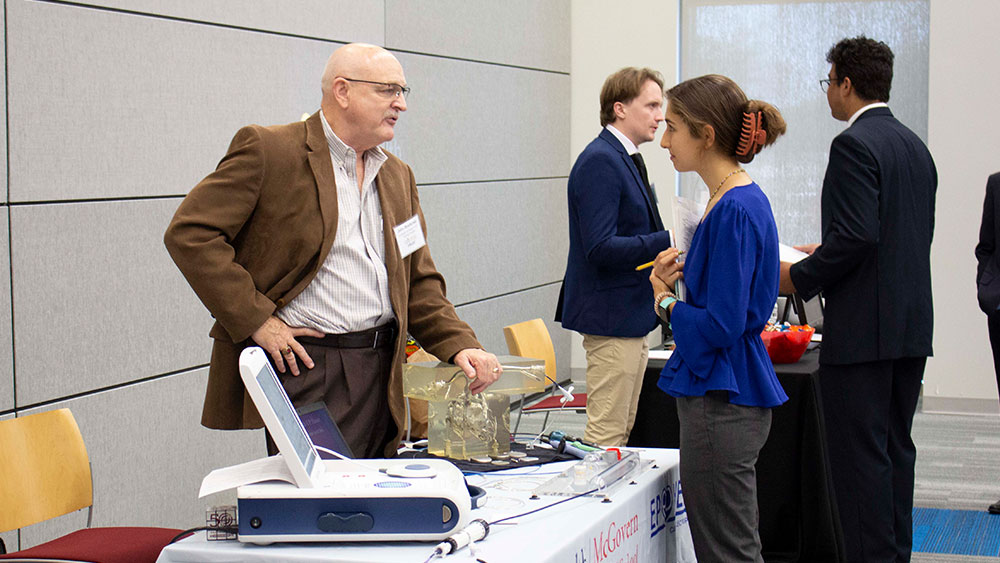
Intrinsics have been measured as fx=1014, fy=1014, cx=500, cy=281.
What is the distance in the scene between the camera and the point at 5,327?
9.29 feet

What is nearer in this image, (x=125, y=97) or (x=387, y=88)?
(x=387, y=88)

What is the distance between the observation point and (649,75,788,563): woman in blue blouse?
217 centimetres

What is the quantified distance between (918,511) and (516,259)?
3048mm

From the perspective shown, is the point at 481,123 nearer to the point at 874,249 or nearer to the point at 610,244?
the point at 610,244

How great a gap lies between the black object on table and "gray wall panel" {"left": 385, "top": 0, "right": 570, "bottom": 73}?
275cm

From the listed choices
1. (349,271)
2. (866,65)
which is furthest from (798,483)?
(349,271)

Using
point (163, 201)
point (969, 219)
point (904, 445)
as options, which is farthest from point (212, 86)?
point (969, 219)

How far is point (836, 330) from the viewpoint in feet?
9.85

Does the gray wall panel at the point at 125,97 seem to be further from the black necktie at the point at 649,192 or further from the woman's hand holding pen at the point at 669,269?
the woman's hand holding pen at the point at 669,269

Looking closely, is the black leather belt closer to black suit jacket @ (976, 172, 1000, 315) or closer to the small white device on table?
the small white device on table

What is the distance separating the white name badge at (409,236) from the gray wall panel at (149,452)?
1.31 meters

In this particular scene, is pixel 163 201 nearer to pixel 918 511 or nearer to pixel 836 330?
pixel 836 330

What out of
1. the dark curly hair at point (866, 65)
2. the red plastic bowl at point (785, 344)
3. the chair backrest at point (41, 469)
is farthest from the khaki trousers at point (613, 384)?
the chair backrest at point (41, 469)

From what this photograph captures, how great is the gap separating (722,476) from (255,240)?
1.15 metres
